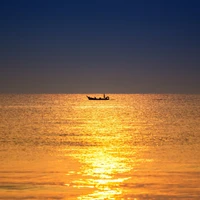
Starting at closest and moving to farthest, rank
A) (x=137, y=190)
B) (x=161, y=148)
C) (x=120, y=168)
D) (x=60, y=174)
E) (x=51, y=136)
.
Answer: (x=137, y=190) < (x=60, y=174) < (x=120, y=168) < (x=161, y=148) < (x=51, y=136)

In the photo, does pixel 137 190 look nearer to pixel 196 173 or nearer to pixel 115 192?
pixel 115 192

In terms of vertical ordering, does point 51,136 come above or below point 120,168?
above

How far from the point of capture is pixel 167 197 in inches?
854

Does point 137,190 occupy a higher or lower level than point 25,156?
lower

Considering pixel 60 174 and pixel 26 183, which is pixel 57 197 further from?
pixel 60 174

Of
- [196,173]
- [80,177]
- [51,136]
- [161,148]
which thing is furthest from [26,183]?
[51,136]

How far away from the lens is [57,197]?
70.4ft

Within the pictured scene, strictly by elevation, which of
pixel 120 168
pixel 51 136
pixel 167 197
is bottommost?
pixel 167 197

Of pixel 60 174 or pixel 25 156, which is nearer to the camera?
pixel 60 174

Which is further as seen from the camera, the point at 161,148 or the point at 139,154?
the point at 161,148

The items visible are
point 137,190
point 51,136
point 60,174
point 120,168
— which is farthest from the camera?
point 51,136

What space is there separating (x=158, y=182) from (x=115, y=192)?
301cm

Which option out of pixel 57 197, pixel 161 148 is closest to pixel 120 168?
pixel 57 197

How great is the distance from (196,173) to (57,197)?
28.1 ft
